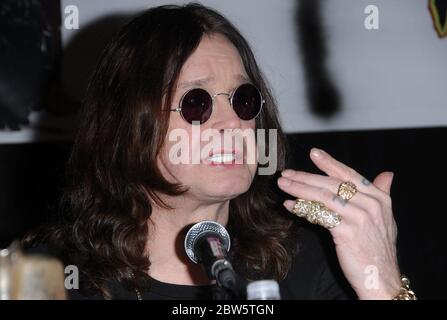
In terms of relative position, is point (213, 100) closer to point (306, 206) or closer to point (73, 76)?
point (306, 206)

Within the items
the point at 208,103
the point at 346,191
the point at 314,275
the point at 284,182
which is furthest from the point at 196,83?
the point at 314,275

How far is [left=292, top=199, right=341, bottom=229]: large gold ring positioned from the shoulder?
0.42 metres

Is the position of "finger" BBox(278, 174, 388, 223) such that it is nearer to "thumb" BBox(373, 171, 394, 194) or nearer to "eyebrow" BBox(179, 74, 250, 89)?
"thumb" BBox(373, 171, 394, 194)

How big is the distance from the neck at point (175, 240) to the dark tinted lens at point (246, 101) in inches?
11.5

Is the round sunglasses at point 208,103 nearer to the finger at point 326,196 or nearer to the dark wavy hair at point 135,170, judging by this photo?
the dark wavy hair at point 135,170

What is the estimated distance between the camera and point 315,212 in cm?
185

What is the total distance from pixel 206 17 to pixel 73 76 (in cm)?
115

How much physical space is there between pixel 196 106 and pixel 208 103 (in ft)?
0.13

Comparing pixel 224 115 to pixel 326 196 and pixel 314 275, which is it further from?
pixel 314 275

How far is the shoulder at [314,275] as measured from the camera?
87.5 inches

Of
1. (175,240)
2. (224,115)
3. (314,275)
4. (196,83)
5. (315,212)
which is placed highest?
(196,83)

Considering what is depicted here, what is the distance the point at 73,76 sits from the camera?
327cm

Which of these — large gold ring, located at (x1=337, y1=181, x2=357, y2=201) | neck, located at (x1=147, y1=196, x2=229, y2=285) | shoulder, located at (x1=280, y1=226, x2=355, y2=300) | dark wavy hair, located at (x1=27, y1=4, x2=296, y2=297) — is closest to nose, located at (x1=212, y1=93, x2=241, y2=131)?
dark wavy hair, located at (x1=27, y1=4, x2=296, y2=297)
